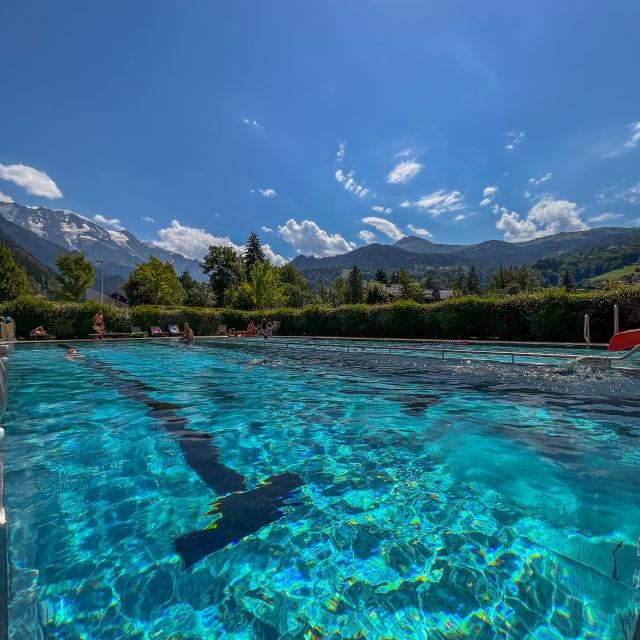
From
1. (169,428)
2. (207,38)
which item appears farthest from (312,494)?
(207,38)

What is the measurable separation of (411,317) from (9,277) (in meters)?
52.0

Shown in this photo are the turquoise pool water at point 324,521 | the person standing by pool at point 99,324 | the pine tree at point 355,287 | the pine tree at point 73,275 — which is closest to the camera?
the turquoise pool water at point 324,521

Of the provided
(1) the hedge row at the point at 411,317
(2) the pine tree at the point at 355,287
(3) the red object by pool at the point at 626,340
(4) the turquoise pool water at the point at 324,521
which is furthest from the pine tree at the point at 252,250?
(3) the red object by pool at the point at 626,340

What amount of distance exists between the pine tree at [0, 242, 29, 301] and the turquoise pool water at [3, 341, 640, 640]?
5295 cm

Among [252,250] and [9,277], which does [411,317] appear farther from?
[9,277]

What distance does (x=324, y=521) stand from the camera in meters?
2.78

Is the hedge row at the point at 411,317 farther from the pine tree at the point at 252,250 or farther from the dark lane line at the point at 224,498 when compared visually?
the pine tree at the point at 252,250

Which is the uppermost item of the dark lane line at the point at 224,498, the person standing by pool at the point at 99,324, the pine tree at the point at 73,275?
the pine tree at the point at 73,275

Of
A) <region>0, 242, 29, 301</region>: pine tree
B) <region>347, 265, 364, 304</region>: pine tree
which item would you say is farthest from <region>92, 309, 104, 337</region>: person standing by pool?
<region>347, 265, 364, 304</region>: pine tree

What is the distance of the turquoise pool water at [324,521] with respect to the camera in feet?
6.21

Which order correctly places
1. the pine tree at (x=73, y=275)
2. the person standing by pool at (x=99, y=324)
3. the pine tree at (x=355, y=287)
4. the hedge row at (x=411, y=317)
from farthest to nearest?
the pine tree at (x=355, y=287)
the pine tree at (x=73, y=275)
the person standing by pool at (x=99, y=324)
the hedge row at (x=411, y=317)

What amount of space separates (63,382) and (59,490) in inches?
264

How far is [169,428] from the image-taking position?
203 inches

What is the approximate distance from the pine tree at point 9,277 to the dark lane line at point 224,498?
54.6 m
